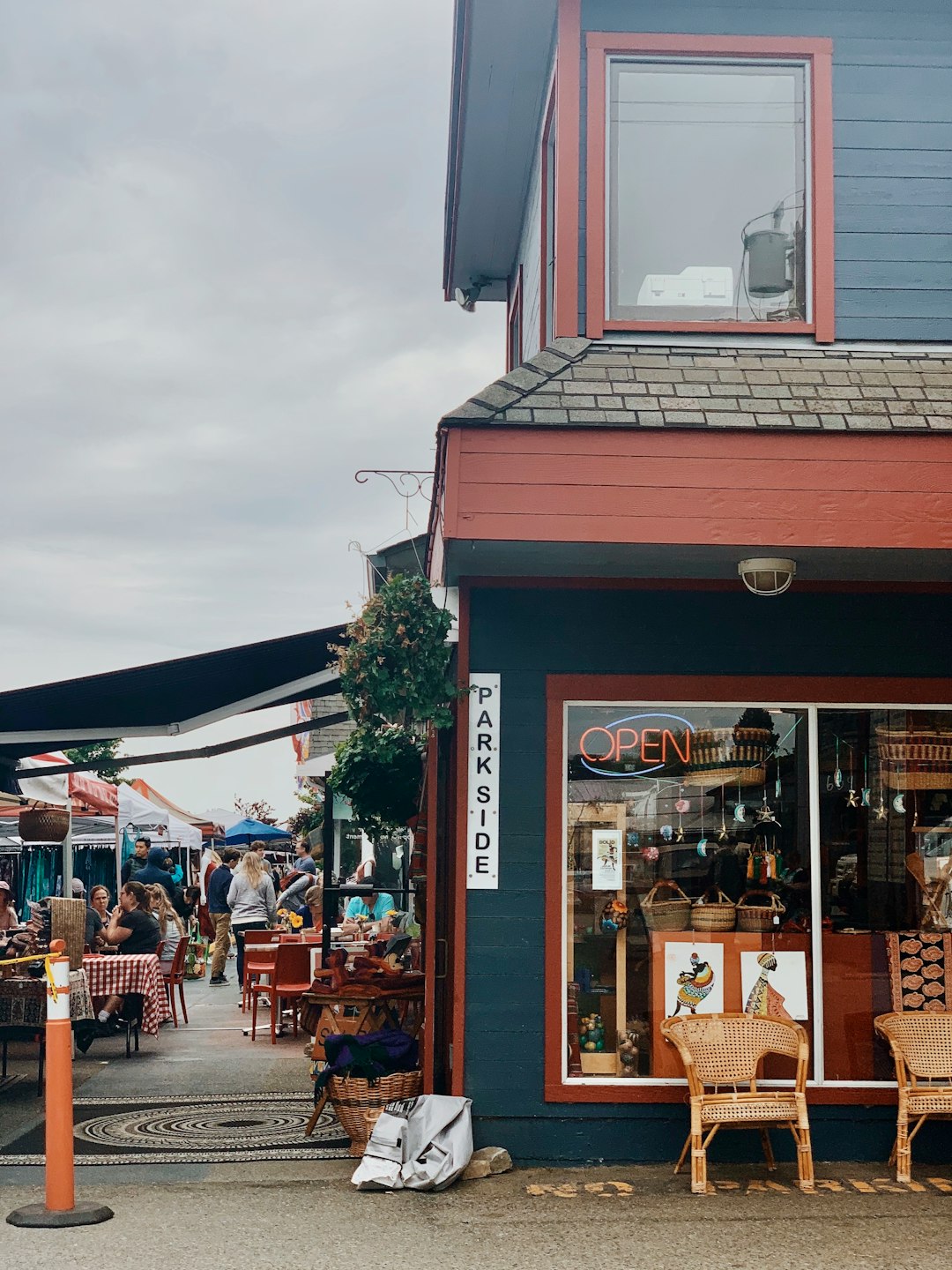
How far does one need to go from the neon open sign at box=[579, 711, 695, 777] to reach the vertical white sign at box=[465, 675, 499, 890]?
1.70ft

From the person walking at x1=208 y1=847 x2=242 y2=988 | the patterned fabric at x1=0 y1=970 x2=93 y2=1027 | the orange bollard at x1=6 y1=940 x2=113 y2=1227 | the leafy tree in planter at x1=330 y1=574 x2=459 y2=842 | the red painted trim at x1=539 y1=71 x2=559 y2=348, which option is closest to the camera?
the orange bollard at x1=6 y1=940 x2=113 y2=1227

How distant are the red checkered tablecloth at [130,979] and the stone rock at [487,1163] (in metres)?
5.09

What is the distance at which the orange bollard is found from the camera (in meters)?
5.98

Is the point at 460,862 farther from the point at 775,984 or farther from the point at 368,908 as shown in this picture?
the point at 368,908

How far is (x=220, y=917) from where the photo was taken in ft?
58.7

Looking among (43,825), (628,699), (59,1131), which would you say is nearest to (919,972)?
(628,699)

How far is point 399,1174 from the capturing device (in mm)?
6629

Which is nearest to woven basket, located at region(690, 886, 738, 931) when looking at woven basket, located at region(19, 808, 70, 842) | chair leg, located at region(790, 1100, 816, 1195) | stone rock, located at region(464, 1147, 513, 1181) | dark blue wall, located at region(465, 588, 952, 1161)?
dark blue wall, located at region(465, 588, 952, 1161)

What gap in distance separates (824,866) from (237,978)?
13.1 metres

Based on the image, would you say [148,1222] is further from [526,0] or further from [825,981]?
[526,0]

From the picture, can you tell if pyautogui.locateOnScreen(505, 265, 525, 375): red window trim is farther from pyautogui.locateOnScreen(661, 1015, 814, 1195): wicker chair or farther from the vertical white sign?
pyautogui.locateOnScreen(661, 1015, 814, 1195): wicker chair

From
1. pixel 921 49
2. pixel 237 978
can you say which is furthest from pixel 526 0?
pixel 237 978

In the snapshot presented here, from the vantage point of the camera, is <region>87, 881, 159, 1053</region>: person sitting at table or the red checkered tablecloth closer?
the red checkered tablecloth

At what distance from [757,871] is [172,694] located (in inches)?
183
